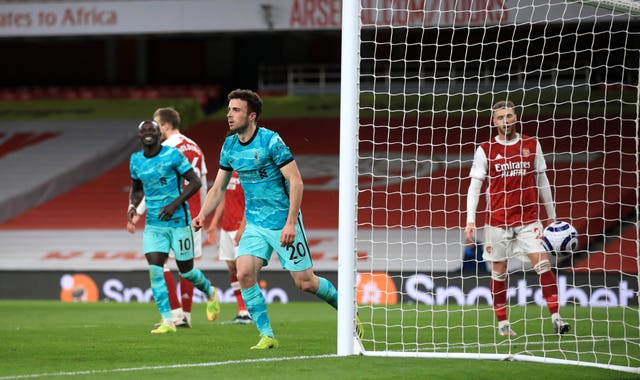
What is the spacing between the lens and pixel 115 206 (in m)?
23.6

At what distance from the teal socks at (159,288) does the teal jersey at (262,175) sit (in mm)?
1939

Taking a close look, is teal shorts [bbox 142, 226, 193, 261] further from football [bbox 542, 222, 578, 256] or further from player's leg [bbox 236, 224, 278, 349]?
football [bbox 542, 222, 578, 256]

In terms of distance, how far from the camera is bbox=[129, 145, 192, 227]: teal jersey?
31.2 feet

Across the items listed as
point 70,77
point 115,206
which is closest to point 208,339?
point 115,206

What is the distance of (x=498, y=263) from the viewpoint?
9.26 m

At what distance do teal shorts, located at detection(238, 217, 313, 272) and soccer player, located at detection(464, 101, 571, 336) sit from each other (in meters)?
1.88

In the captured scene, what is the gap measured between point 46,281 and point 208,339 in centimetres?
995

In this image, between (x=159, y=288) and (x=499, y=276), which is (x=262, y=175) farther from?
→ (x=499, y=276)

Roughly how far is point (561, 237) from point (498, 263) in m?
0.82

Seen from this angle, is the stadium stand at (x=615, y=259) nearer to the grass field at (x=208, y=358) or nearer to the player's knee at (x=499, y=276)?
the grass field at (x=208, y=358)

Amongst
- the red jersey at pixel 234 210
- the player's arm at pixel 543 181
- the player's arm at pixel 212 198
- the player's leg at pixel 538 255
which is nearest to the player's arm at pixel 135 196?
the red jersey at pixel 234 210

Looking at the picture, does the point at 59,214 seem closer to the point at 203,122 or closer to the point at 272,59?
the point at 203,122

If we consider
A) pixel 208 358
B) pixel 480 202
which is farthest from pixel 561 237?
pixel 480 202

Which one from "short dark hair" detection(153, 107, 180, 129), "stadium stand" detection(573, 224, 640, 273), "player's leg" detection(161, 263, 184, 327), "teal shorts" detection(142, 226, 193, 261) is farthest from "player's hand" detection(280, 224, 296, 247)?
"stadium stand" detection(573, 224, 640, 273)
